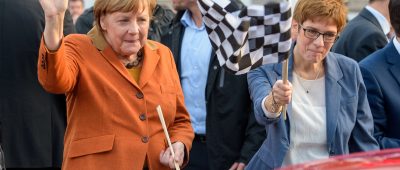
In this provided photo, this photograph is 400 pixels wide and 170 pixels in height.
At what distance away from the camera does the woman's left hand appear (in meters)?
5.59

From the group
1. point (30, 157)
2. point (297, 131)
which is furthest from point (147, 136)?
point (30, 157)

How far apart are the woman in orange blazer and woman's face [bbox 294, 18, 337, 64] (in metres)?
0.87

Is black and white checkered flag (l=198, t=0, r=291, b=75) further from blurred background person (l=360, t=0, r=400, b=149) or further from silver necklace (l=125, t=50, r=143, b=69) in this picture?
blurred background person (l=360, t=0, r=400, b=149)

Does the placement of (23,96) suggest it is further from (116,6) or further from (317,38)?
(317,38)

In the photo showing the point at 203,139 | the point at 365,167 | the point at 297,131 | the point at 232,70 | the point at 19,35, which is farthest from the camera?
the point at 203,139

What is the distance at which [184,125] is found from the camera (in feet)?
19.4

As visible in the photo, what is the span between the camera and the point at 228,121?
6.99 metres

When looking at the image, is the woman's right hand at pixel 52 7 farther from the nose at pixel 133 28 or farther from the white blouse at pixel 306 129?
the white blouse at pixel 306 129

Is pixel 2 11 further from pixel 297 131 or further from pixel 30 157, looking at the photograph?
pixel 297 131

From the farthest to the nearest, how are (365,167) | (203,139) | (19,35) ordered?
(203,139), (19,35), (365,167)

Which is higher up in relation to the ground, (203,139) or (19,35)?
(19,35)

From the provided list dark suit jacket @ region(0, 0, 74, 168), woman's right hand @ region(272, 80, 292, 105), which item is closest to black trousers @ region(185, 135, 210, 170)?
dark suit jacket @ region(0, 0, 74, 168)

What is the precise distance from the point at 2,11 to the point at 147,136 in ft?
5.88

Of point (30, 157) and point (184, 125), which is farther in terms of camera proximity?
point (30, 157)
